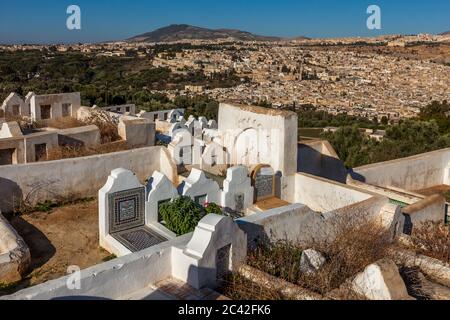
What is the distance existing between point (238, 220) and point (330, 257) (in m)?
1.43

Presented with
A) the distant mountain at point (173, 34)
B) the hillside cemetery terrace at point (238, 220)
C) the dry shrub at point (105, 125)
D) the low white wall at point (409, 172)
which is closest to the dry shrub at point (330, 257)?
the hillside cemetery terrace at point (238, 220)

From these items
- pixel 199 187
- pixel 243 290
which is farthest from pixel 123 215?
pixel 243 290

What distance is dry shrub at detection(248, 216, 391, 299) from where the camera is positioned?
6223 mm

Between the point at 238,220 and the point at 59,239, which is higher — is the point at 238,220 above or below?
above

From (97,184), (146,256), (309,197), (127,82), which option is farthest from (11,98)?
(127,82)

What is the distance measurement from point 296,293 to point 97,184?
21.5ft

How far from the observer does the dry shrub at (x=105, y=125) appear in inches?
542

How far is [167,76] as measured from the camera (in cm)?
7775

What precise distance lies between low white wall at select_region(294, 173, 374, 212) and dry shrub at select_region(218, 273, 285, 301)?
4788mm

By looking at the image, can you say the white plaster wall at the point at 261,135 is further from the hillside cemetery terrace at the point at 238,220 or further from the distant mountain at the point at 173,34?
the distant mountain at the point at 173,34

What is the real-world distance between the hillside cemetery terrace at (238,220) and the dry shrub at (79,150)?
578 millimetres

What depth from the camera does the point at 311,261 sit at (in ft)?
21.8

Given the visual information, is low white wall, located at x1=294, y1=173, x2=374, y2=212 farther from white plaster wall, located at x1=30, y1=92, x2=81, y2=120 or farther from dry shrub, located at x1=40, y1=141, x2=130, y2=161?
white plaster wall, located at x1=30, y1=92, x2=81, y2=120

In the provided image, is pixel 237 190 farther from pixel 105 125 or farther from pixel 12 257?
pixel 105 125
